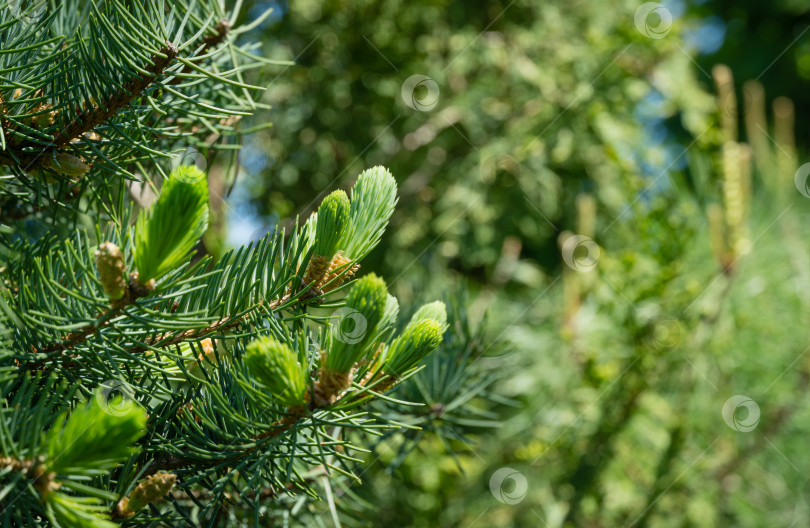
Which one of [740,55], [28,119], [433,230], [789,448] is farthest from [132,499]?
[740,55]

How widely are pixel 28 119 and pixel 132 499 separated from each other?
9.1 inches

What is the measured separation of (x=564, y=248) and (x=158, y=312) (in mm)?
944

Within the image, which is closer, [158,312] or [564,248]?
[158,312]

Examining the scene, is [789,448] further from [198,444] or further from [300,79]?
[300,79]

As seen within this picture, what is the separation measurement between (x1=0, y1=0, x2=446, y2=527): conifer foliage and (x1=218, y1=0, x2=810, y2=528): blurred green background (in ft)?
0.55

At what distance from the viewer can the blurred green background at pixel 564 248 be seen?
82cm

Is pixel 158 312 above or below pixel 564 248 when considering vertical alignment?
below

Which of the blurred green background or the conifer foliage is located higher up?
the blurred green background

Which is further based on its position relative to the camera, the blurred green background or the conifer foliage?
the blurred green background

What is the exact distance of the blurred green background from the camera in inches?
32.5

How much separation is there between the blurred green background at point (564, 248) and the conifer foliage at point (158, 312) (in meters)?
0.17

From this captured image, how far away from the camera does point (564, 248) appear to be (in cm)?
114

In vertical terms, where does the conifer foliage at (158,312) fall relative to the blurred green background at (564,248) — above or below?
below

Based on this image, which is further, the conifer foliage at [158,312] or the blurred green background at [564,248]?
the blurred green background at [564,248]
